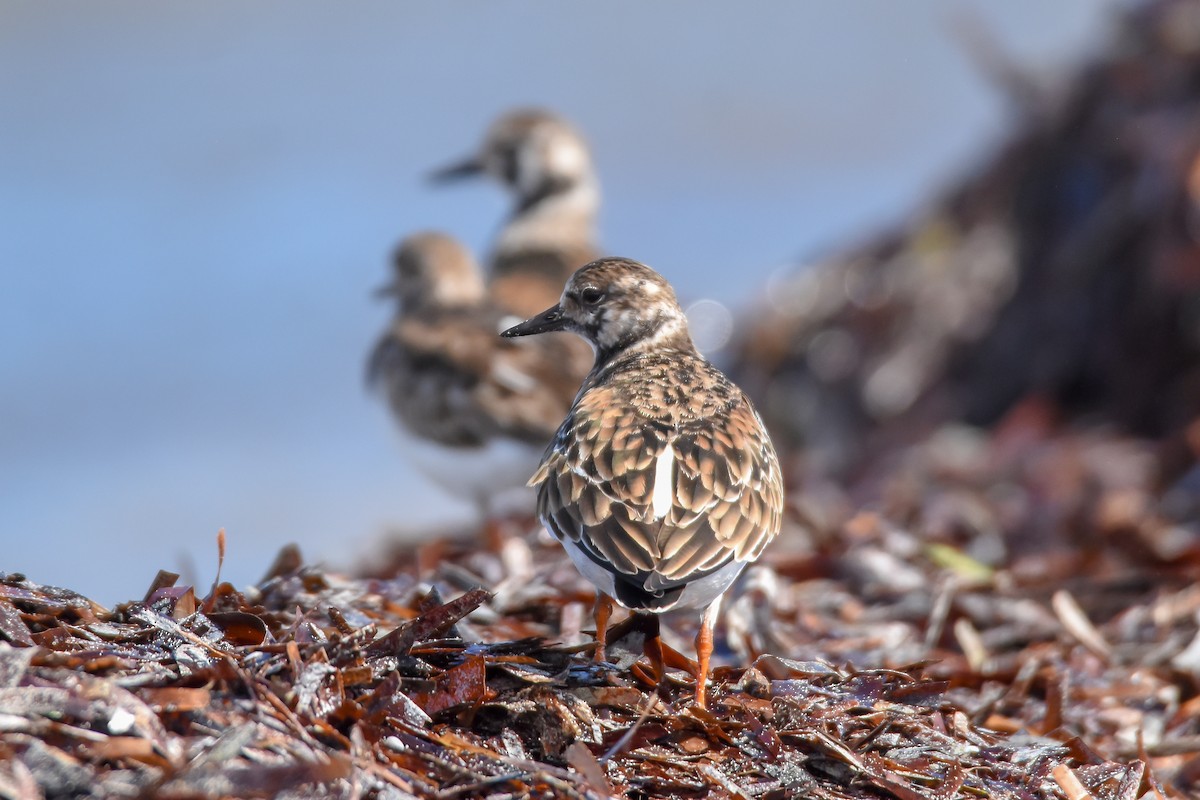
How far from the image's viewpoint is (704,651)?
2.48 meters

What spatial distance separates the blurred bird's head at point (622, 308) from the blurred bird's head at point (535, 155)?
2915 mm

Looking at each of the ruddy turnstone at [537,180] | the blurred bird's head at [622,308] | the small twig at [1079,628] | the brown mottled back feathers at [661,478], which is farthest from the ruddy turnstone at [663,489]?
the ruddy turnstone at [537,180]

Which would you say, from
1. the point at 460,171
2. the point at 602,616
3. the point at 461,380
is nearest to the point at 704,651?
the point at 602,616

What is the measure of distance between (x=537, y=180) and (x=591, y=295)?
2.97m

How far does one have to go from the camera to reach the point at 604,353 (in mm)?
3445

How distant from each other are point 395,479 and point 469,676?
553cm

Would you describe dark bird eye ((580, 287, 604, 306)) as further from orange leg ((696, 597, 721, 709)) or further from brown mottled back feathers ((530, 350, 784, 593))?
orange leg ((696, 597, 721, 709))

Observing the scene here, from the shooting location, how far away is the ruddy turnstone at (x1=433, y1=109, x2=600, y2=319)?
19.9ft

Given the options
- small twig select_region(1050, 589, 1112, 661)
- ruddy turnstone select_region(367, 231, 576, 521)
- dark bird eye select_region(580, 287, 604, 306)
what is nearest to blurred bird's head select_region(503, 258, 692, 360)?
dark bird eye select_region(580, 287, 604, 306)

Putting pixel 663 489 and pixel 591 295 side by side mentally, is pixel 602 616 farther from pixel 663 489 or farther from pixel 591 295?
pixel 591 295

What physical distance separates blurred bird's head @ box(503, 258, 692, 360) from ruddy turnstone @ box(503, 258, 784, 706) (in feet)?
0.85

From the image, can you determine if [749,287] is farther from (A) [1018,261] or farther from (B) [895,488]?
(B) [895,488]

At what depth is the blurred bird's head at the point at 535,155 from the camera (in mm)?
6254

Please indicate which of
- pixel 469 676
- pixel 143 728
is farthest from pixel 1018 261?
pixel 143 728
